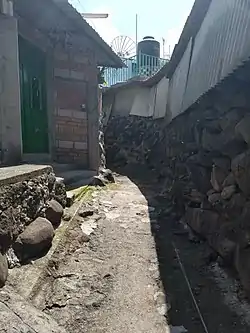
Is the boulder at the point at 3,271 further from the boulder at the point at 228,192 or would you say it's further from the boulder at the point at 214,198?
the boulder at the point at 214,198

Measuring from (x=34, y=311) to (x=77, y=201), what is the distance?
3.06m

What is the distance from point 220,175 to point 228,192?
1.20 ft

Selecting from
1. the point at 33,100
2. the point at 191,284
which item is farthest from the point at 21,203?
the point at 33,100

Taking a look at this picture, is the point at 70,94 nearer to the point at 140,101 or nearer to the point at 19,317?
the point at 19,317

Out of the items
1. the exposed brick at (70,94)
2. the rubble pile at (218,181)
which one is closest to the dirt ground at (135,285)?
the rubble pile at (218,181)

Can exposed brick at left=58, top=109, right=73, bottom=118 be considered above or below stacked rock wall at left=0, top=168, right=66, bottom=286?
above

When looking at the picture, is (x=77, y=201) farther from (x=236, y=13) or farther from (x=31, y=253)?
(x=236, y=13)

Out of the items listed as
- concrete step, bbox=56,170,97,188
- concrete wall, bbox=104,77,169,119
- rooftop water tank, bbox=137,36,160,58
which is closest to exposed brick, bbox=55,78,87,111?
concrete step, bbox=56,170,97,188

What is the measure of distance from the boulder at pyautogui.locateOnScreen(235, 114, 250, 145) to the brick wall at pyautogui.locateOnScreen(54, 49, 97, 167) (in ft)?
15.3

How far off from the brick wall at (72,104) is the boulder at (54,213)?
330 cm

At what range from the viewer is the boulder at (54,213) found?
3821 millimetres

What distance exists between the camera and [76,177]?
21.4 feet

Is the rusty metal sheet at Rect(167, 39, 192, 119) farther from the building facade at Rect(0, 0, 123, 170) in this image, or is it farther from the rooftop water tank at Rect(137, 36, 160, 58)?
the rooftop water tank at Rect(137, 36, 160, 58)

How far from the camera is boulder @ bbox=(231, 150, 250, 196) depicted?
2.95 m
